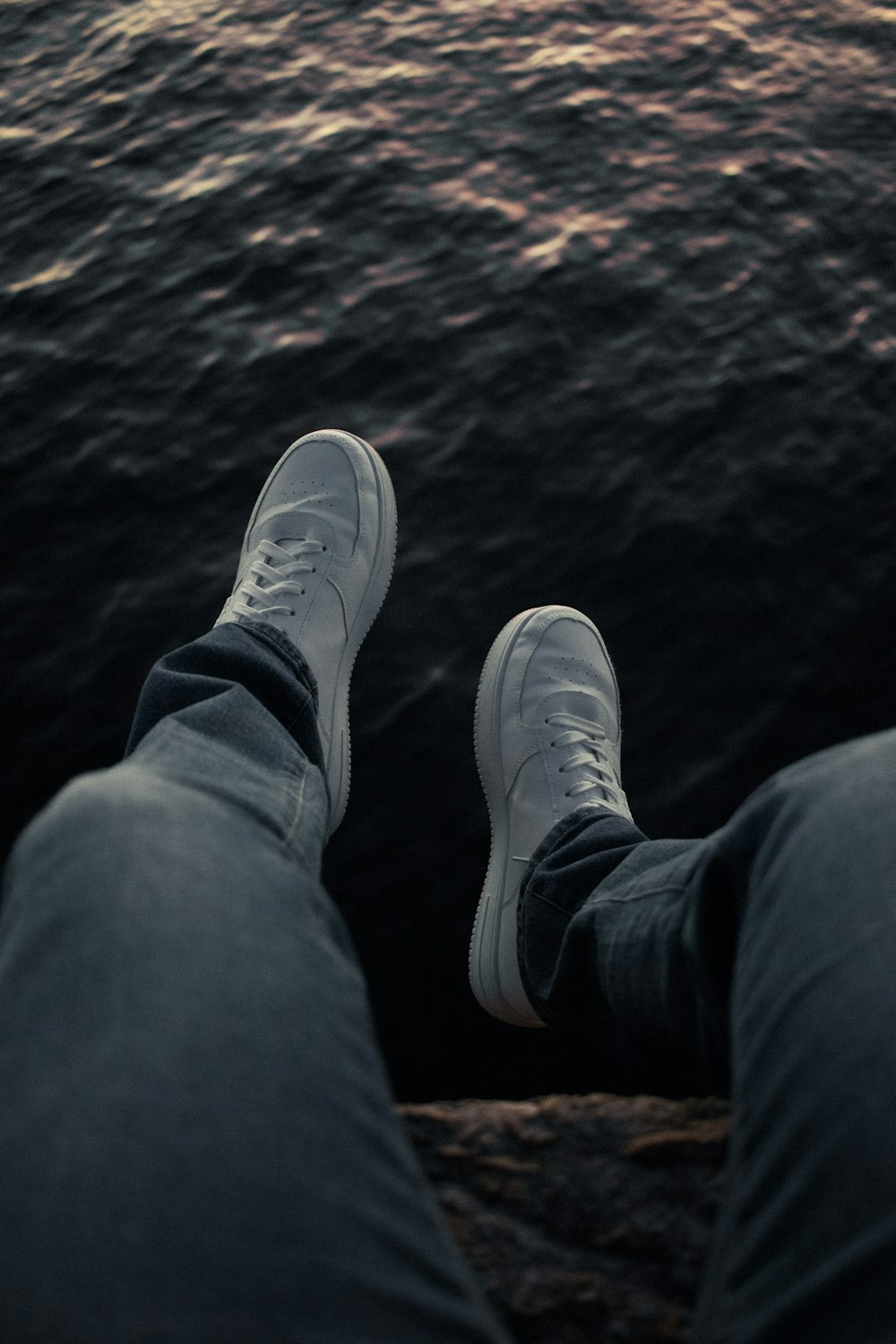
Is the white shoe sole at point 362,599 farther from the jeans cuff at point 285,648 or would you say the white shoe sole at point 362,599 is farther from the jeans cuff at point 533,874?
the jeans cuff at point 533,874

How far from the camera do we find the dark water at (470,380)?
2.32m

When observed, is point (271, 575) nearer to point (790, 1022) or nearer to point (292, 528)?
point (292, 528)

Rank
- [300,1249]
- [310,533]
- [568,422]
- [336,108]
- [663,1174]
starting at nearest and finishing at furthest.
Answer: [300,1249] → [663,1174] → [310,533] → [568,422] → [336,108]

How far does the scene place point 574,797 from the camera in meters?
1.97

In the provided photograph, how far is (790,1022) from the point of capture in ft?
2.60

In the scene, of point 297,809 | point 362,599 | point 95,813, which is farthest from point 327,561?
point 95,813

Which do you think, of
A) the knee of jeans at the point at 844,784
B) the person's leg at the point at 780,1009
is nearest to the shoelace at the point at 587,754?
the person's leg at the point at 780,1009

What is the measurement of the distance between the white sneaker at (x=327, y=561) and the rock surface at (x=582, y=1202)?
87cm

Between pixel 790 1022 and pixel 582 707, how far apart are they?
1487 mm

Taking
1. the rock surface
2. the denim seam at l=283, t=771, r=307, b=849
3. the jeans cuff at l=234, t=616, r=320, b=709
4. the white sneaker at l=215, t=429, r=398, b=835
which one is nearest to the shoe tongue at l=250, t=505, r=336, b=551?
the white sneaker at l=215, t=429, r=398, b=835

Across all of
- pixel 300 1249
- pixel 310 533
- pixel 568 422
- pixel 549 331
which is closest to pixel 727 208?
pixel 549 331

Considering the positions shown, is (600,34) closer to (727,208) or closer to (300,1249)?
(727,208)

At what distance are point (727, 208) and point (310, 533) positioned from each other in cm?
214

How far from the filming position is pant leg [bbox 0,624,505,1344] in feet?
1.94
